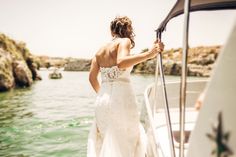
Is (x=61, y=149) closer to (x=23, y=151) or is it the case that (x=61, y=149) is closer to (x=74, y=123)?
(x=23, y=151)

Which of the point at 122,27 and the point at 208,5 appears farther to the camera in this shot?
the point at 122,27

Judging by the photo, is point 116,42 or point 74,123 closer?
point 116,42

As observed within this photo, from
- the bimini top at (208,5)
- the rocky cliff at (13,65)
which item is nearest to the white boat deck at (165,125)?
the bimini top at (208,5)

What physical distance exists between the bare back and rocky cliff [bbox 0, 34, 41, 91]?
93.0ft

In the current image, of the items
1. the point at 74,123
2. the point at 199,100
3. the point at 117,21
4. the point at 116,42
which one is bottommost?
the point at 74,123

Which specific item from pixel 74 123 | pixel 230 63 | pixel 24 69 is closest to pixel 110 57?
pixel 230 63

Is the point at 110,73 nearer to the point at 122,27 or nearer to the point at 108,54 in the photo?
the point at 108,54

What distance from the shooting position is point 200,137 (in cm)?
175

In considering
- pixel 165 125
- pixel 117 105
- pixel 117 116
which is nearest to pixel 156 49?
pixel 117 105

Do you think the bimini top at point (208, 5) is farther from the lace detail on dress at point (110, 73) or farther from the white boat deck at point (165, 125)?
the white boat deck at point (165, 125)

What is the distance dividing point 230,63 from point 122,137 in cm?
256

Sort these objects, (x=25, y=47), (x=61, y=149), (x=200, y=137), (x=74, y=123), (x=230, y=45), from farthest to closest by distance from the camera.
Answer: (x=25, y=47)
(x=74, y=123)
(x=61, y=149)
(x=200, y=137)
(x=230, y=45)

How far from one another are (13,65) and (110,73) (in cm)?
3328

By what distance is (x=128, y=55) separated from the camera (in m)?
3.62
